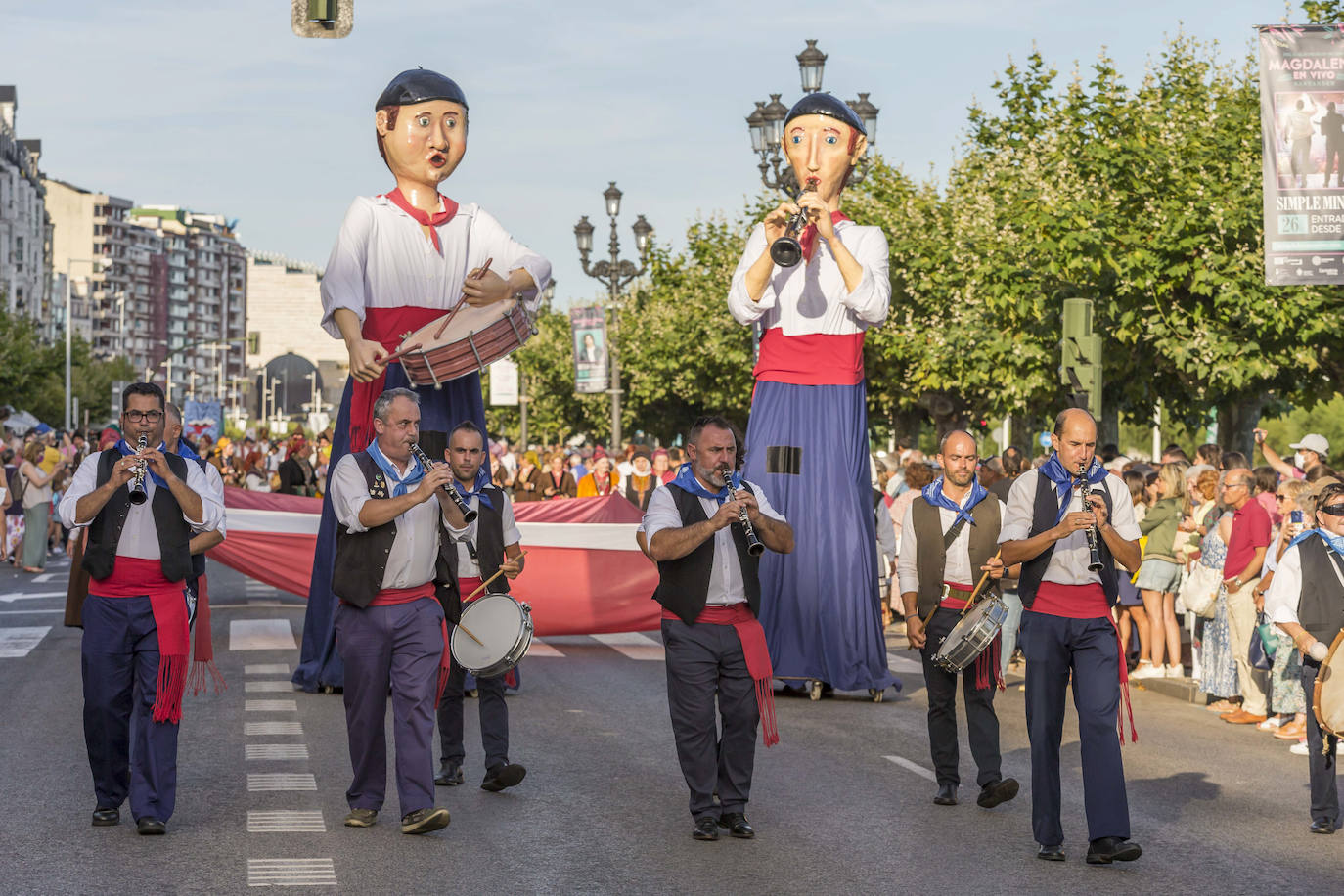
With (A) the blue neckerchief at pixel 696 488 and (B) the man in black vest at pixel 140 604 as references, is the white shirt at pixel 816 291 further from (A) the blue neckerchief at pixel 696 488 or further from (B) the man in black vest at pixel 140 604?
(B) the man in black vest at pixel 140 604

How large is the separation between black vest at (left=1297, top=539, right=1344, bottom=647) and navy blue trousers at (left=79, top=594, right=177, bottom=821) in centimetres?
529

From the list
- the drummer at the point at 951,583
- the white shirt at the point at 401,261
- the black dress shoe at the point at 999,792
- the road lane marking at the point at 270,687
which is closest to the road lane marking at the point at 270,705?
the road lane marking at the point at 270,687

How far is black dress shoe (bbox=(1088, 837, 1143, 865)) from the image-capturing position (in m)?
8.12

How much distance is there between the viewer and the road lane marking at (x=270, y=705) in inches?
484

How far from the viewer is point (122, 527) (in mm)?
8477

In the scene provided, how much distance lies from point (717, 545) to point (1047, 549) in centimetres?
145

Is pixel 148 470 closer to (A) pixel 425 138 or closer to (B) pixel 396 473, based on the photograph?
(B) pixel 396 473

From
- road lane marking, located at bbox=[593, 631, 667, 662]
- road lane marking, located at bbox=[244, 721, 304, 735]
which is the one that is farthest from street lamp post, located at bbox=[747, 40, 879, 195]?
road lane marking, located at bbox=[244, 721, 304, 735]

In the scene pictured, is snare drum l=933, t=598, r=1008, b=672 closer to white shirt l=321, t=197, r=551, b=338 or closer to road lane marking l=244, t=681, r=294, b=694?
white shirt l=321, t=197, r=551, b=338

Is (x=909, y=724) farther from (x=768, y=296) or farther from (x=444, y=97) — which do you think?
(x=444, y=97)

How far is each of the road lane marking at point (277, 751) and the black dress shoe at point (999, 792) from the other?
363 cm

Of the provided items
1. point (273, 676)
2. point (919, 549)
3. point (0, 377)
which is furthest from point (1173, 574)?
point (0, 377)

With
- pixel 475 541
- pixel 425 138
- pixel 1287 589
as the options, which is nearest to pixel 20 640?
pixel 425 138

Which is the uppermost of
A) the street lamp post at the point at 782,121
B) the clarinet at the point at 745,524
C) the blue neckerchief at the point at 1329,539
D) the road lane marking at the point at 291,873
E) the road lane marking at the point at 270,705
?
the street lamp post at the point at 782,121
